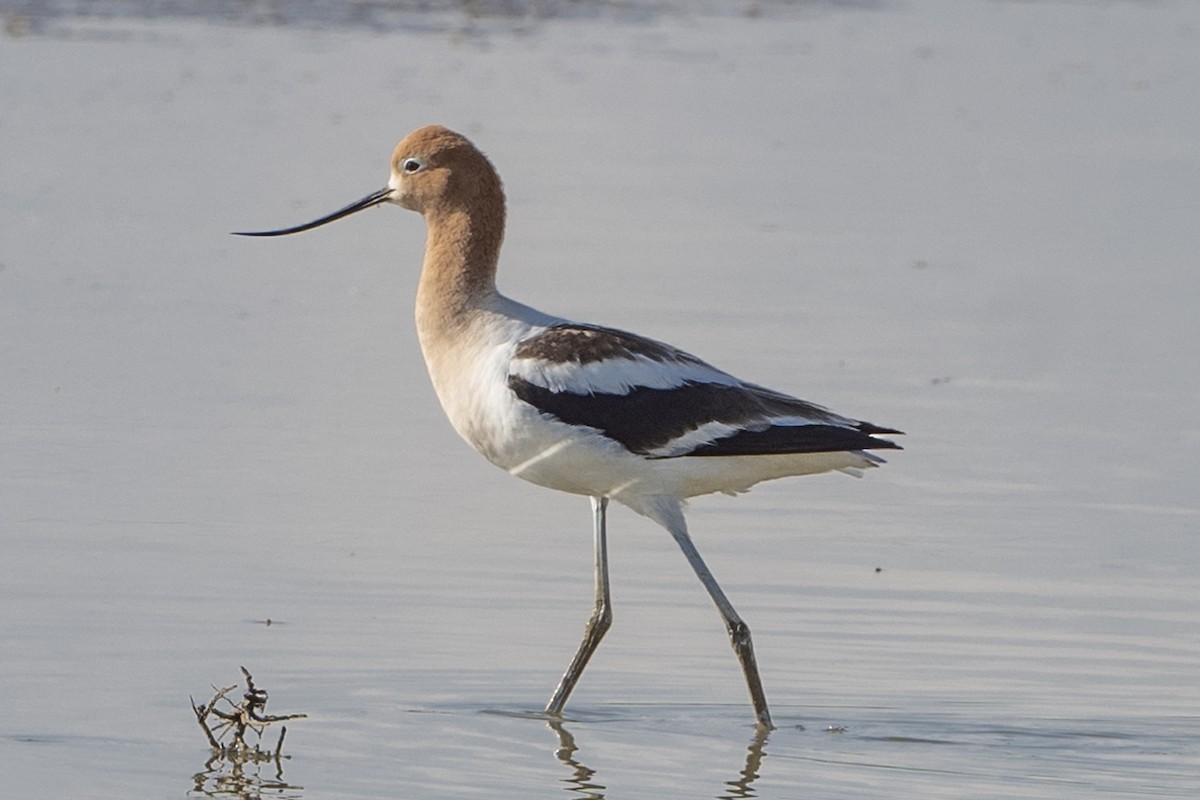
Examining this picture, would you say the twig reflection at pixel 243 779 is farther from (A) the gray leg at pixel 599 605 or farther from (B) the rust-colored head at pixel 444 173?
(B) the rust-colored head at pixel 444 173

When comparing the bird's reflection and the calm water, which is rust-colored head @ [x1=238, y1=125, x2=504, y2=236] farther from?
the bird's reflection

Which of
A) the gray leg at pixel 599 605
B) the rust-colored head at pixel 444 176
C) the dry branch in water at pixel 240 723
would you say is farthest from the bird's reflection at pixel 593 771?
the rust-colored head at pixel 444 176

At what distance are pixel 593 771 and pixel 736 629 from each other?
667mm

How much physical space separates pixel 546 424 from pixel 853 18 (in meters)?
14.6

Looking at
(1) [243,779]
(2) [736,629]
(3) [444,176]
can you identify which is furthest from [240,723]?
(3) [444,176]

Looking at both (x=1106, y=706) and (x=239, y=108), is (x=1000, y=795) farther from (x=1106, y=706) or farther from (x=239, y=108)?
(x=239, y=108)

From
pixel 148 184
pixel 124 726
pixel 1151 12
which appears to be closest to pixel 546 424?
pixel 124 726

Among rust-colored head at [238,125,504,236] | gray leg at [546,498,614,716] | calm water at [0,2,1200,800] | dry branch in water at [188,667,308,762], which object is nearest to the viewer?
dry branch in water at [188,667,308,762]

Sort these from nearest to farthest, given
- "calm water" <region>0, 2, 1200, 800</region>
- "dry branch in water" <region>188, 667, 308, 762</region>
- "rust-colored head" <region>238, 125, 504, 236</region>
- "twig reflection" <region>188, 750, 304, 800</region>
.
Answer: "twig reflection" <region>188, 750, 304, 800</region>
"dry branch in water" <region>188, 667, 308, 762</region>
"calm water" <region>0, 2, 1200, 800</region>
"rust-colored head" <region>238, 125, 504, 236</region>

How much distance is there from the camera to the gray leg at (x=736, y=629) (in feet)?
19.2

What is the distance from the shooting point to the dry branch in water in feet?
17.1

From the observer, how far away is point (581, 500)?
25.0 ft

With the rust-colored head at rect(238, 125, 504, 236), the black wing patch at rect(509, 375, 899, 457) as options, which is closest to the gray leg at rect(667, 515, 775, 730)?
the black wing patch at rect(509, 375, 899, 457)

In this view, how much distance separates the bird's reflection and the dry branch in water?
0.62m
